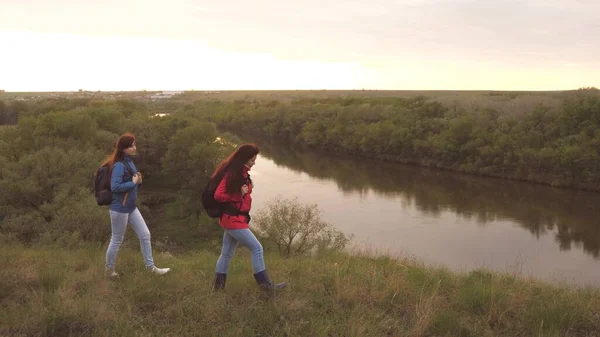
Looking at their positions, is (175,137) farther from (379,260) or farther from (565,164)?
(565,164)

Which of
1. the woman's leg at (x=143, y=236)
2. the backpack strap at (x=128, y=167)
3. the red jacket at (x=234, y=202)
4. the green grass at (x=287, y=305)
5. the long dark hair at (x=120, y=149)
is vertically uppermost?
the long dark hair at (x=120, y=149)

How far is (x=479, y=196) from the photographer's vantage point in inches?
1417

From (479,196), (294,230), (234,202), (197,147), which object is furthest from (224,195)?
(479,196)

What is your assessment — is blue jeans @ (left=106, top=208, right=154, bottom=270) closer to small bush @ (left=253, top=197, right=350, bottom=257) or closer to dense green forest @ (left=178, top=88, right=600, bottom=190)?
small bush @ (left=253, top=197, right=350, bottom=257)

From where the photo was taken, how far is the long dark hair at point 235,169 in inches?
167

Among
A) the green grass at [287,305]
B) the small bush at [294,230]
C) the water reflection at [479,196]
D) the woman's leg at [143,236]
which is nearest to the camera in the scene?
the green grass at [287,305]

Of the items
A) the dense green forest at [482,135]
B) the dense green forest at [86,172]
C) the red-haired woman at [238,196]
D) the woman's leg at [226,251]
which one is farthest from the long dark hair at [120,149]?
the dense green forest at [482,135]

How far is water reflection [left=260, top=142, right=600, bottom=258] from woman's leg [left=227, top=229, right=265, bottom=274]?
23.2 metres

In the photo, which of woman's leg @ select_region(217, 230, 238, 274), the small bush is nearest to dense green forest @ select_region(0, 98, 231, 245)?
the small bush

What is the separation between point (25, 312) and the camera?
386cm

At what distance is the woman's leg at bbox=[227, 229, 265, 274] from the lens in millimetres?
4359

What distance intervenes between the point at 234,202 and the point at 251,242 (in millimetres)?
422

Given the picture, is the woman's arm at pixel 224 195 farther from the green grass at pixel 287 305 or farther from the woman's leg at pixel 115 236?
the woman's leg at pixel 115 236

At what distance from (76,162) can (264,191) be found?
49.6ft
